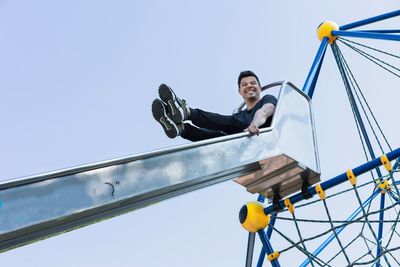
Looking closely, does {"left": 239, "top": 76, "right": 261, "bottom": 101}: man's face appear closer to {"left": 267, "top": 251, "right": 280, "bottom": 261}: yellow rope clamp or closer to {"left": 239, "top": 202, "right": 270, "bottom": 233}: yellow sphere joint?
{"left": 239, "top": 202, "right": 270, "bottom": 233}: yellow sphere joint

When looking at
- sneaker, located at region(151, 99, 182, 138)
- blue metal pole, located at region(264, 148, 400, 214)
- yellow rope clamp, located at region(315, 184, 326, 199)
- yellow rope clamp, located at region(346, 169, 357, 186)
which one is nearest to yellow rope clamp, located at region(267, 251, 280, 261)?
blue metal pole, located at region(264, 148, 400, 214)

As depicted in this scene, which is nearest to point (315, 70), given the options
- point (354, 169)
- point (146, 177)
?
point (354, 169)

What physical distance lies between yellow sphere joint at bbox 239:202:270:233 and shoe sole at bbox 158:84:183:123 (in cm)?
171

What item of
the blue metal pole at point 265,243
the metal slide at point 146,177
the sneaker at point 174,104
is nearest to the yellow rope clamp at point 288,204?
the blue metal pole at point 265,243

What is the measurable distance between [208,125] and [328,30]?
3826 mm

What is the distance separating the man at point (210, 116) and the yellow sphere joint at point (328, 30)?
9.18 feet

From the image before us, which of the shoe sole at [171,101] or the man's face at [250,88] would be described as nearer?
the shoe sole at [171,101]

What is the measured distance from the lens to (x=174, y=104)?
3.46 metres

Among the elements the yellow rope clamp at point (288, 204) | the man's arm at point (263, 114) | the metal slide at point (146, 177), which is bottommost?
the yellow rope clamp at point (288, 204)

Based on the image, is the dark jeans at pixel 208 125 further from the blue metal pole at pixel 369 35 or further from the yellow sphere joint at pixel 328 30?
the yellow sphere joint at pixel 328 30

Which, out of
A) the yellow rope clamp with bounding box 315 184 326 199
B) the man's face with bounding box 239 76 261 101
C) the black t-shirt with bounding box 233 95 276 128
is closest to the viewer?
the black t-shirt with bounding box 233 95 276 128

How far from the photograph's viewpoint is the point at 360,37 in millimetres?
6309

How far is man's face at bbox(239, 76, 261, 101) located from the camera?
4590 millimetres

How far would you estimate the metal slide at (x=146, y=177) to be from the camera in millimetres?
1776
